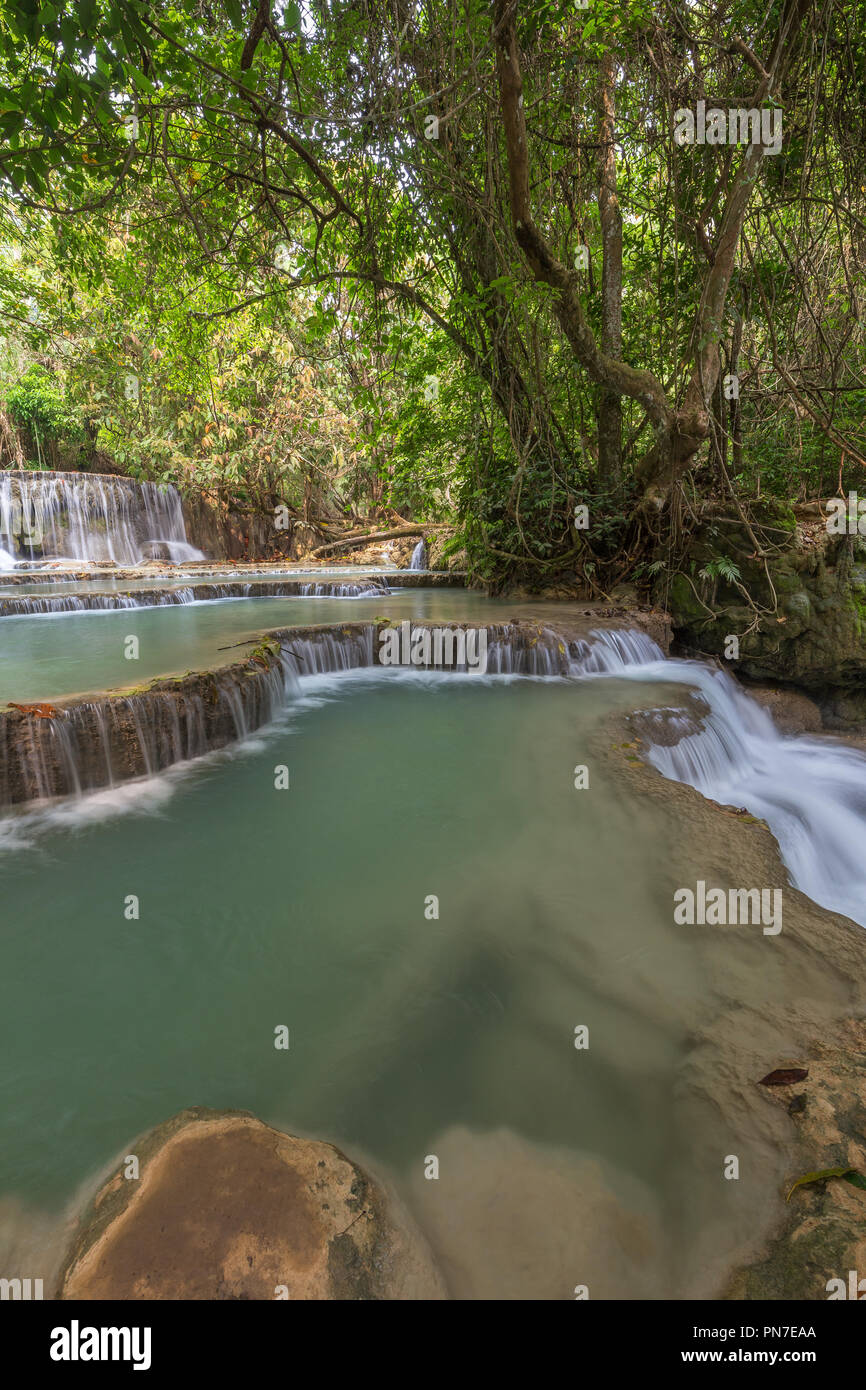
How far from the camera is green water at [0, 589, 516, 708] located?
202 inches

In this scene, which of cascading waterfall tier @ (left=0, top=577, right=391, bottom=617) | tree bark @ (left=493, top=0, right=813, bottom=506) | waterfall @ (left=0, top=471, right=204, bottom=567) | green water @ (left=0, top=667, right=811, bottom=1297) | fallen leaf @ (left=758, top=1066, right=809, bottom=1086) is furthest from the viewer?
waterfall @ (left=0, top=471, right=204, bottom=567)

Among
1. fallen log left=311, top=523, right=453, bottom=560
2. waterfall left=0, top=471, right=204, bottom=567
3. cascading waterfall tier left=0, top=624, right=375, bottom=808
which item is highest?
waterfall left=0, top=471, right=204, bottom=567

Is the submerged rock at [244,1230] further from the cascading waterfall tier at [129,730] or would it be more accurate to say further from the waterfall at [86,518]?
the waterfall at [86,518]

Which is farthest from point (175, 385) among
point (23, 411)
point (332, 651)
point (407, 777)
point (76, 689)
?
point (23, 411)

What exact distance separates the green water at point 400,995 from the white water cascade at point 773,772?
1.09 m

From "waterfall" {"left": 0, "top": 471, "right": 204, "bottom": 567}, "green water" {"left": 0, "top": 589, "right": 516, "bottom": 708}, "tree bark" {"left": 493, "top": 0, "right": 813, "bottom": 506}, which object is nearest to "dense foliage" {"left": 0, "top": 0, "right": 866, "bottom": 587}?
"tree bark" {"left": 493, "top": 0, "right": 813, "bottom": 506}

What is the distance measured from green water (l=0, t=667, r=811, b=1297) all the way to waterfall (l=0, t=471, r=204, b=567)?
52.9ft

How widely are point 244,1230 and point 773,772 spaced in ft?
17.6

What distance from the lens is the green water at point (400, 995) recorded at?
1.68m

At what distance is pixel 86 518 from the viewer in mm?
17031

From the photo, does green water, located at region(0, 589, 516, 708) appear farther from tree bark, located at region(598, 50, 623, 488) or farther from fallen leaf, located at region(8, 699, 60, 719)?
tree bark, located at region(598, 50, 623, 488)

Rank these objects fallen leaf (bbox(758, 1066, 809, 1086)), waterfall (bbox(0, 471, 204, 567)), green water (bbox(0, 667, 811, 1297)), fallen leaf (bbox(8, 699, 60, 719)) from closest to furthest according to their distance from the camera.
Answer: green water (bbox(0, 667, 811, 1297)), fallen leaf (bbox(758, 1066, 809, 1086)), fallen leaf (bbox(8, 699, 60, 719)), waterfall (bbox(0, 471, 204, 567))
